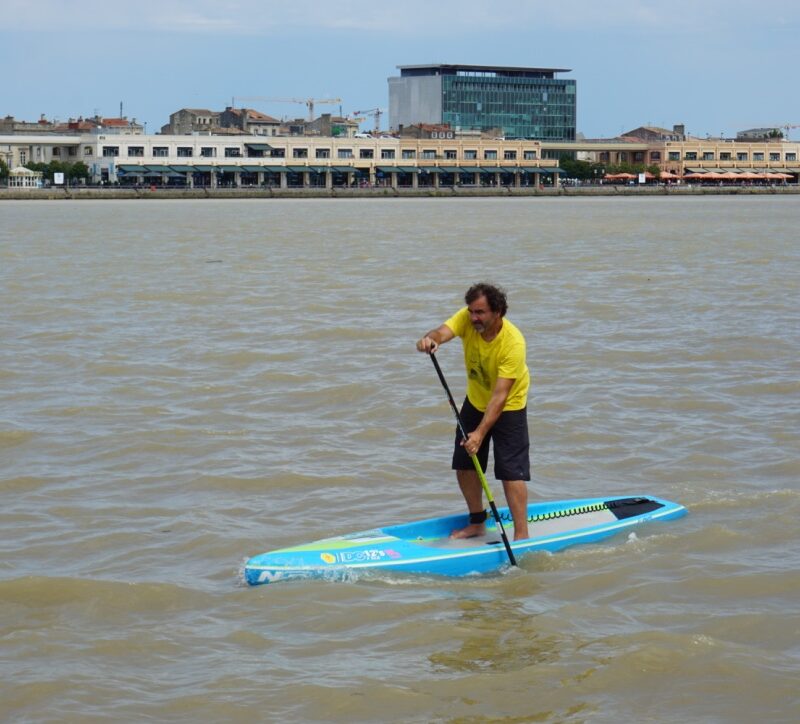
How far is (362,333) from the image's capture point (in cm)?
2028

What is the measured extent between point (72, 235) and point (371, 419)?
139ft

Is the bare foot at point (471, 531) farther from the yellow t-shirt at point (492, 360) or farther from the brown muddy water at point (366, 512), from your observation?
the yellow t-shirt at point (492, 360)

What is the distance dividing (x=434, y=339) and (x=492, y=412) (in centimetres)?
59

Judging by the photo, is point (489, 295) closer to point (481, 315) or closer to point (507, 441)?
point (481, 315)

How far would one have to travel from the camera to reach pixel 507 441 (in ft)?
29.0

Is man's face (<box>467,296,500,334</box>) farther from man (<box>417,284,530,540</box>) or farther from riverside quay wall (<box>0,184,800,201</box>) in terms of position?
riverside quay wall (<box>0,184,800,201</box>)

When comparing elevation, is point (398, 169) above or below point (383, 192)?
above

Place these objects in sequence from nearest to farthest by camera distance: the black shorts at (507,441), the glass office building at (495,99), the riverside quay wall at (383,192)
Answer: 1. the black shorts at (507,441)
2. the riverside quay wall at (383,192)
3. the glass office building at (495,99)

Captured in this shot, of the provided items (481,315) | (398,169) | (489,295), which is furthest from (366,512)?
(398,169)

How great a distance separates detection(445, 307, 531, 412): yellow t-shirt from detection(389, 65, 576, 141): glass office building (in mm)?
167709

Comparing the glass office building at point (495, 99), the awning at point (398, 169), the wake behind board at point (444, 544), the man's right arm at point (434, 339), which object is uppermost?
the glass office building at point (495, 99)

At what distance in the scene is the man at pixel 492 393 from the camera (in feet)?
27.6

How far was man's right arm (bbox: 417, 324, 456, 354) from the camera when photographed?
8.38 m

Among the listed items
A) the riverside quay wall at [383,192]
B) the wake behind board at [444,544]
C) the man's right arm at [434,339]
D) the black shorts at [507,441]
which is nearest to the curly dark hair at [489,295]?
the man's right arm at [434,339]
